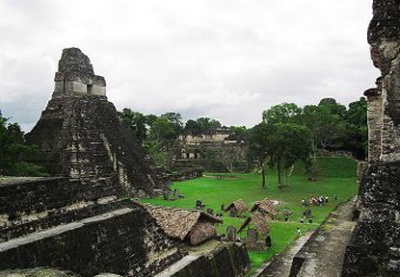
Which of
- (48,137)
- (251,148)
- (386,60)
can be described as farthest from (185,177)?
(386,60)

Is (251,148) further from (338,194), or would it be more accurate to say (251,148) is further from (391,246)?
(391,246)

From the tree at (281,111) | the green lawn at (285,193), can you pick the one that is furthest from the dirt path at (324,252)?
the tree at (281,111)

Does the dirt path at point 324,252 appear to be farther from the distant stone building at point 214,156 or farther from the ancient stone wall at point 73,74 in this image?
the distant stone building at point 214,156

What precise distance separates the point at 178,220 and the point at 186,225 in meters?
0.51

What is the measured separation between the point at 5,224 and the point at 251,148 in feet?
93.0

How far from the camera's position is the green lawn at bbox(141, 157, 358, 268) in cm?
1611

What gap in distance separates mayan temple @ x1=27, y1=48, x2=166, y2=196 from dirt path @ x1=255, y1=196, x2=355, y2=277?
1511 cm

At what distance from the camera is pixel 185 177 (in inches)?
1577

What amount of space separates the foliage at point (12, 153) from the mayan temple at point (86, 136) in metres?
2.29

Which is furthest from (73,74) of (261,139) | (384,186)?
(384,186)

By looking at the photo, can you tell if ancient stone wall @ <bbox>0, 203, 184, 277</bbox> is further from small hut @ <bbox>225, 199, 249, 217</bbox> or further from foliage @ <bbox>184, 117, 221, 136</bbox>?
foliage @ <bbox>184, 117, 221, 136</bbox>

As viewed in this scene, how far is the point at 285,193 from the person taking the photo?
92.7 feet

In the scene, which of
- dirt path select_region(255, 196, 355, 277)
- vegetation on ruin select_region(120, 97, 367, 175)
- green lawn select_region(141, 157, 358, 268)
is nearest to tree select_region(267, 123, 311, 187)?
vegetation on ruin select_region(120, 97, 367, 175)

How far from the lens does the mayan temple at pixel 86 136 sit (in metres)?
24.1
